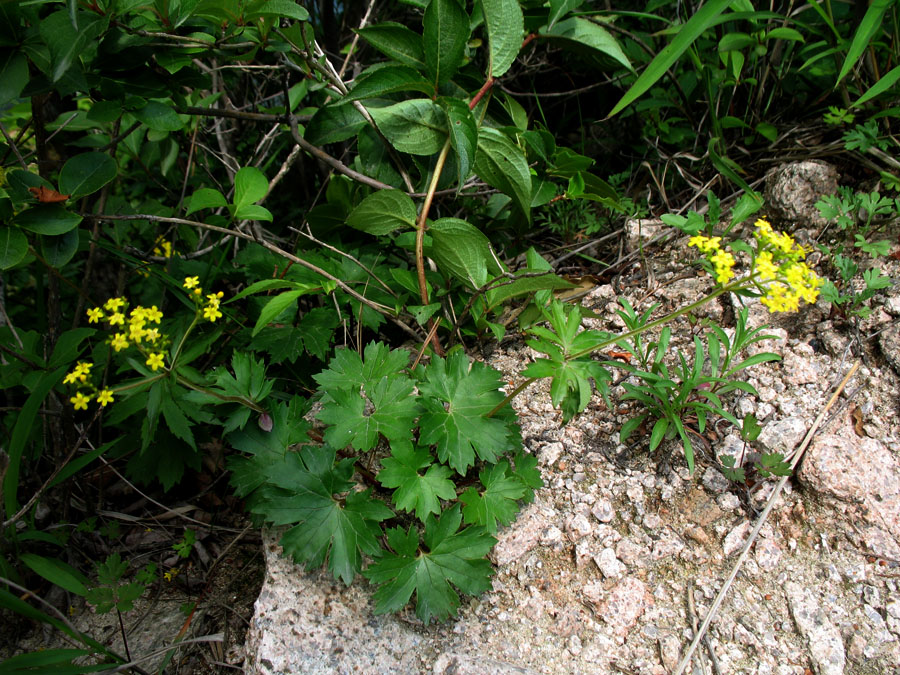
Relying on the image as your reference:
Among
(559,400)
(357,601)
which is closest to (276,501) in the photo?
(357,601)

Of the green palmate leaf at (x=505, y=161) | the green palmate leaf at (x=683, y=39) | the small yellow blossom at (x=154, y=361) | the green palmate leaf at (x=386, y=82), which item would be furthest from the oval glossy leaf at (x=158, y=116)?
the green palmate leaf at (x=683, y=39)

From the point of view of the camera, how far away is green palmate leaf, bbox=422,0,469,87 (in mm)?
1663

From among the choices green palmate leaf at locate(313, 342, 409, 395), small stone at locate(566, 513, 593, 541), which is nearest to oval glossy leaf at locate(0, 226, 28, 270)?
green palmate leaf at locate(313, 342, 409, 395)

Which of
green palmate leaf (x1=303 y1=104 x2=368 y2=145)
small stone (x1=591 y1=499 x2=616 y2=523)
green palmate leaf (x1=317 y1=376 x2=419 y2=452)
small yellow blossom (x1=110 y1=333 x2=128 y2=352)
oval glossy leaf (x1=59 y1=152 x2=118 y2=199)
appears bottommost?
small stone (x1=591 y1=499 x2=616 y2=523)

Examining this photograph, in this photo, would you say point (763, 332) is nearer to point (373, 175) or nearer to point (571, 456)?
point (571, 456)

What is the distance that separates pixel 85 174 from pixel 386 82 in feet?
3.07

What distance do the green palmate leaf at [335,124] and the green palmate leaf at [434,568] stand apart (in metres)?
1.29

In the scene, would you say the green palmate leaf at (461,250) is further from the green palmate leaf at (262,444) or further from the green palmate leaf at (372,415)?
the green palmate leaf at (262,444)

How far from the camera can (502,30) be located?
1.79 metres

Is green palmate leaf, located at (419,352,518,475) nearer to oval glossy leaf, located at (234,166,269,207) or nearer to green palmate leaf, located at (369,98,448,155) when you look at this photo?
green palmate leaf, located at (369,98,448,155)

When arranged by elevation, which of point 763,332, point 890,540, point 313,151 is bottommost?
point 890,540

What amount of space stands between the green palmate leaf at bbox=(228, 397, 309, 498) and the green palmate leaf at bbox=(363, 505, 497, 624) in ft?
1.40

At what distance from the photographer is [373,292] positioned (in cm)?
204

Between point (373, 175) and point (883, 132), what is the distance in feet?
6.09
